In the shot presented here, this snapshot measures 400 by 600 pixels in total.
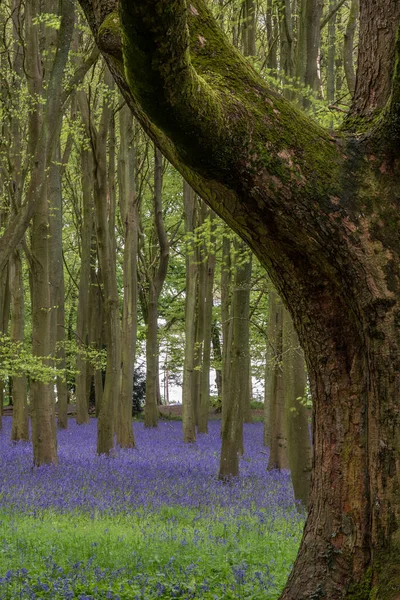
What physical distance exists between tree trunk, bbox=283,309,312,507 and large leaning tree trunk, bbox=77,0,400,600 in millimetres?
5668

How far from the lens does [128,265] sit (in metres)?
17.3

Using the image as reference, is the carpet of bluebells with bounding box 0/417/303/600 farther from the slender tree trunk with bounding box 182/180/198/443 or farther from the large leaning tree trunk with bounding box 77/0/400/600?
the slender tree trunk with bounding box 182/180/198/443

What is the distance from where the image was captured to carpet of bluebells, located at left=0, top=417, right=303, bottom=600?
5070mm

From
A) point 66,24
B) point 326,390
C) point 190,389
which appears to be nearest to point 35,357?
point 66,24

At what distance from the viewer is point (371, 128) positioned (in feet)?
11.4

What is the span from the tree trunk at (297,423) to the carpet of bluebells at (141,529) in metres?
0.42

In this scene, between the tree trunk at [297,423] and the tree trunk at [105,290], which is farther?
the tree trunk at [105,290]

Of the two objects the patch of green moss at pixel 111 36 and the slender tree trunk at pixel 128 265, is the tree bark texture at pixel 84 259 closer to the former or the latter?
the slender tree trunk at pixel 128 265

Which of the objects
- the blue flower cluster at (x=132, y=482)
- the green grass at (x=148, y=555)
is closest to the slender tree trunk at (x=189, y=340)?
the blue flower cluster at (x=132, y=482)

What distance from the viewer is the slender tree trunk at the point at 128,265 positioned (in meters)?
16.7

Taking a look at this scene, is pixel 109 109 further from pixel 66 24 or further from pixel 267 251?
pixel 267 251

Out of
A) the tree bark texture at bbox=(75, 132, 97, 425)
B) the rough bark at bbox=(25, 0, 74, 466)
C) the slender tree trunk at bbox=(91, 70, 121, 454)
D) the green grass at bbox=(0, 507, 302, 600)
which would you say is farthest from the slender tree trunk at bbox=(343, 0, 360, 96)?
the tree bark texture at bbox=(75, 132, 97, 425)

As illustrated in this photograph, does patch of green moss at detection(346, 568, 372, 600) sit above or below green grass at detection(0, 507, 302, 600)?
above

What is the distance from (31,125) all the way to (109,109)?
17.5ft
